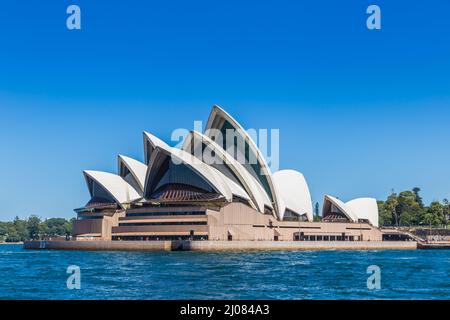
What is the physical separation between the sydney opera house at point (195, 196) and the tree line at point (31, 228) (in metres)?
85.0

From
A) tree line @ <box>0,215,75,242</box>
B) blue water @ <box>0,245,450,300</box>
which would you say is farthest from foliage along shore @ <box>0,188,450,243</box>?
blue water @ <box>0,245,450,300</box>

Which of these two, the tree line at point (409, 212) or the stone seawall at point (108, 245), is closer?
the stone seawall at point (108, 245)

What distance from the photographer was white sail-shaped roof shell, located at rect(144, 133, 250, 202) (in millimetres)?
78000

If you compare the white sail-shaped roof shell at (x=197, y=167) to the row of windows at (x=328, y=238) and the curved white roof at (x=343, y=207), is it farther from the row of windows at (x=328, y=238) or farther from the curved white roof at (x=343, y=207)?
the curved white roof at (x=343, y=207)

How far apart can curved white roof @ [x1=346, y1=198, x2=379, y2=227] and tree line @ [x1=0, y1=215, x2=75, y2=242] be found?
89.2m

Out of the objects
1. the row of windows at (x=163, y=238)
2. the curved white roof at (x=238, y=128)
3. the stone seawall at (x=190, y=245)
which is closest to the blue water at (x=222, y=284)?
the stone seawall at (x=190, y=245)

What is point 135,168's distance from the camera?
89250 mm

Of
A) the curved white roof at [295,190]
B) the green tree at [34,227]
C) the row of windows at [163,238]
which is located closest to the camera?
the row of windows at [163,238]

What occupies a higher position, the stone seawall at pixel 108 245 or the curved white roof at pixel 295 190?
the curved white roof at pixel 295 190

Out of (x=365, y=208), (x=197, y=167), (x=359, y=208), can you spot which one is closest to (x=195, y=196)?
(x=197, y=167)

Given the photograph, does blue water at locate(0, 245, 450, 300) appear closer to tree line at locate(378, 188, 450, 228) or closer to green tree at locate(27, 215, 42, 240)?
tree line at locate(378, 188, 450, 228)

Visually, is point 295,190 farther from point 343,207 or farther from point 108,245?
point 108,245

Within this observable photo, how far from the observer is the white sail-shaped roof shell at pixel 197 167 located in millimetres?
78000
